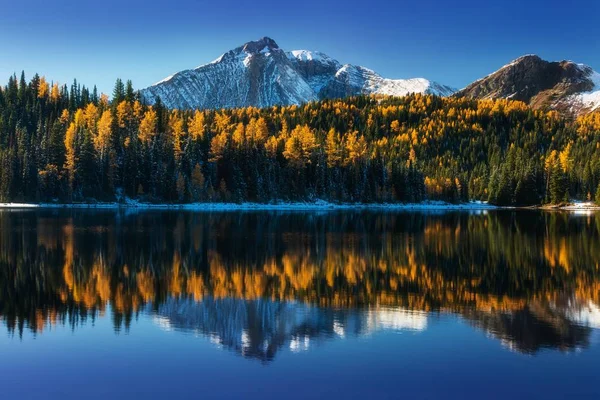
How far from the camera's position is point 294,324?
25594 millimetres

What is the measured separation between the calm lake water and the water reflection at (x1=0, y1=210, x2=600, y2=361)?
5.4 inches

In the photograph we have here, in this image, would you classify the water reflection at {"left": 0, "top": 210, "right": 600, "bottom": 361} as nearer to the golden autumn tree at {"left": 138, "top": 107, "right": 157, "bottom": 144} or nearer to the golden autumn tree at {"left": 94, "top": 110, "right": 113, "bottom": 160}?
the golden autumn tree at {"left": 94, "top": 110, "right": 113, "bottom": 160}

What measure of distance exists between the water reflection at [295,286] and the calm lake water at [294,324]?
14 cm

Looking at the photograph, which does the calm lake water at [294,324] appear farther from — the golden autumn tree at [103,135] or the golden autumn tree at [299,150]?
the golden autumn tree at [299,150]

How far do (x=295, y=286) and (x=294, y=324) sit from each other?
8759 millimetres

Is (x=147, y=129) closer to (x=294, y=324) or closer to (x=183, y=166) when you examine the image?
(x=183, y=166)

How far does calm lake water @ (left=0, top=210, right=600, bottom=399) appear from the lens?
61.2 feet

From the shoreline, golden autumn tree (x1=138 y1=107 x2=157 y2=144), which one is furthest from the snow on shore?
golden autumn tree (x1=138 y1=107 x2=157 y2=144)

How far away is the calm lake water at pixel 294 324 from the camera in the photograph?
18656 millimetres

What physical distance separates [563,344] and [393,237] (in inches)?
1699

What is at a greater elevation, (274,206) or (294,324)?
(274,206)

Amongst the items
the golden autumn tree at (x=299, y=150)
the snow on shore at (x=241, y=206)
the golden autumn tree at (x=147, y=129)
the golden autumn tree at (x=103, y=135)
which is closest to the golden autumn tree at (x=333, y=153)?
the golden autumn tree at (x=299, y=150)

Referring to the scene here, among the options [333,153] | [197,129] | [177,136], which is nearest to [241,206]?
→ [177,136]

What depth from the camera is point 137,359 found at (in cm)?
2088
